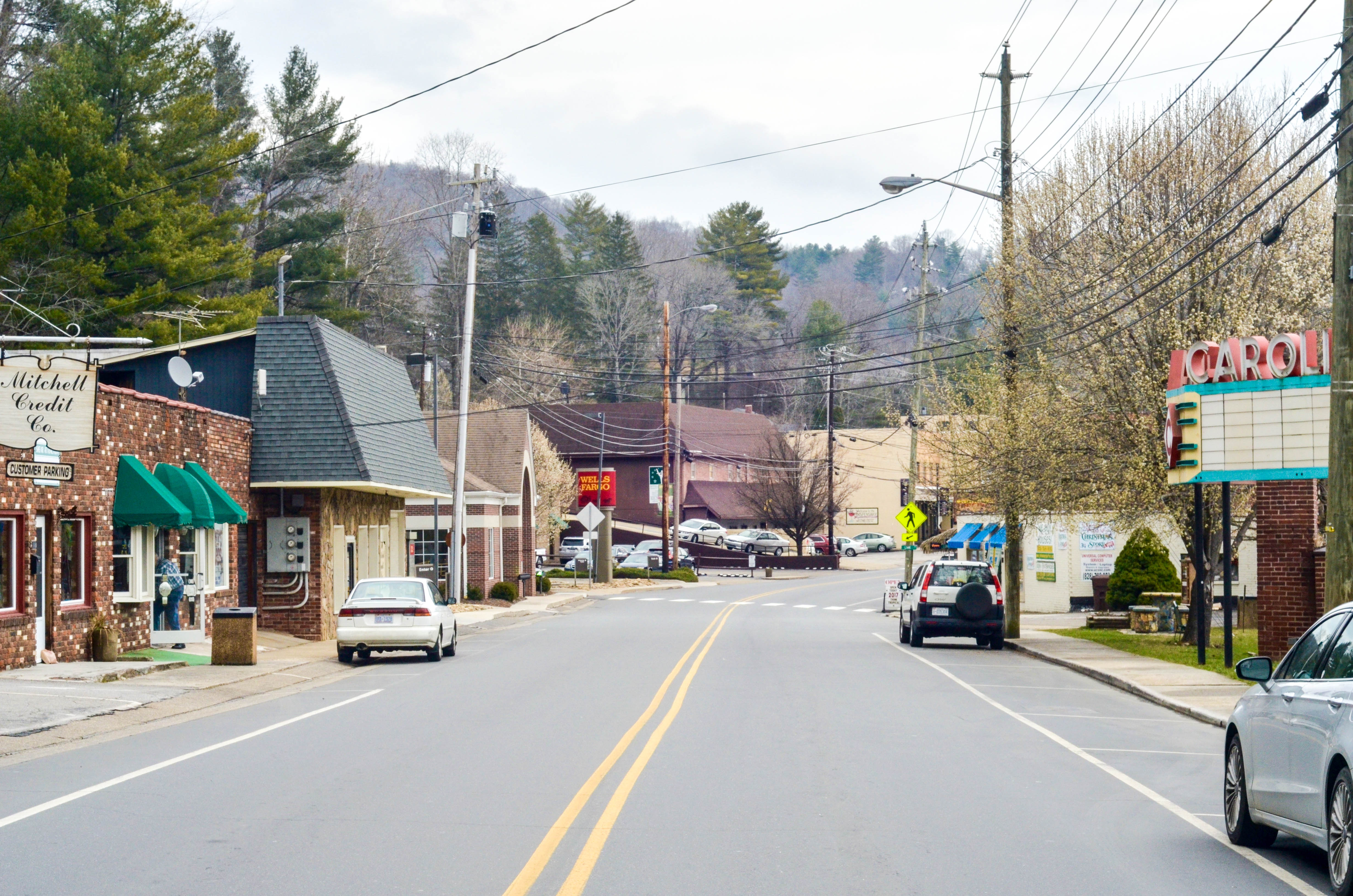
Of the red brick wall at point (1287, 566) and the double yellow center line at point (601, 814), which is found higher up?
the red brick wall at point (1287, 566)

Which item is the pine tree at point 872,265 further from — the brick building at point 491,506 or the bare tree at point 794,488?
the brick building at point 491,506

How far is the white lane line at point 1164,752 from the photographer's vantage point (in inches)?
531

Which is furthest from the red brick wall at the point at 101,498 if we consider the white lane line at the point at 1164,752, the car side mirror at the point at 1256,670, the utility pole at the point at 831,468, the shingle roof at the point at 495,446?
the utility pole at the point at 831,468

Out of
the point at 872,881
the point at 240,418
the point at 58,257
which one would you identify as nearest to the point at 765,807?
the point at 872,881

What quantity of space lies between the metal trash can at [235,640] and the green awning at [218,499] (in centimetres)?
307

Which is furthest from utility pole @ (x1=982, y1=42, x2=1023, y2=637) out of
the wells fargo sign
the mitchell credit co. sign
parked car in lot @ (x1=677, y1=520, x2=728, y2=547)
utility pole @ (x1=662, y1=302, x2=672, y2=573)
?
parked car in lot @ (x1=677, y1=520, x2=728, y2=547)

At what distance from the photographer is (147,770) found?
38.9 feet

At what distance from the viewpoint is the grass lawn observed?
23.6 meters

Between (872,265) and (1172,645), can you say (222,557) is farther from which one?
(872,265)

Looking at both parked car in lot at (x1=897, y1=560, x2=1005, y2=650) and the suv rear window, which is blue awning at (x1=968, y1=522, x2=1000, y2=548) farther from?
the suv rear window

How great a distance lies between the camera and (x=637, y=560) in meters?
72.6

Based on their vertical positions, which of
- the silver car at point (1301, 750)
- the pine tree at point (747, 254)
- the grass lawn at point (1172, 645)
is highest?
the pine tree at point (747, 254)

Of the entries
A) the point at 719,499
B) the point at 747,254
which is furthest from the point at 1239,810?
the point at 747,254

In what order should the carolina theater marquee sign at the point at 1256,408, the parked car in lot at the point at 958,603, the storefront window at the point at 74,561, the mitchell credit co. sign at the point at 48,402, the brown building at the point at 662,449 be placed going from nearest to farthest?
the mitchell credit co. sign at the point at 48,402 < the carolina theater marquee sign at the point at 1256,408 < the storefront window at the point at 74,561 < the parked car in lot at the point at 958,603 < the brown building at the point at 662,449
